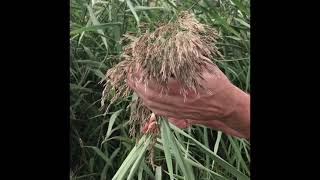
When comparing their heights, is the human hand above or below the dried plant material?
below

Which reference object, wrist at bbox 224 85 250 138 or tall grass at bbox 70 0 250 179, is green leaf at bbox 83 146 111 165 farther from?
wrist at bbox 224 85 250 138

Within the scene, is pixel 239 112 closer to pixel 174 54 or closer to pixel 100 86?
pixel 174 54

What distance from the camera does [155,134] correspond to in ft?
2.72

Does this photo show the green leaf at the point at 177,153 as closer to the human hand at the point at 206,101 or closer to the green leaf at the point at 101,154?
the human hand at the point at 206,101

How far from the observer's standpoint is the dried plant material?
0.68 meters

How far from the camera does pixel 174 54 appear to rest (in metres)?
0.68

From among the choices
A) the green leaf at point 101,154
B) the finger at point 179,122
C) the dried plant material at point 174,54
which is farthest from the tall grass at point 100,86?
the dried plant material at point 174,54

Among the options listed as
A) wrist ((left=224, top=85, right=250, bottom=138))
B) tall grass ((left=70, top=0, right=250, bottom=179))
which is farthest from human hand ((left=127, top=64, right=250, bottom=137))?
tall grass ((left=70, top=0, right=250, bottom=179))

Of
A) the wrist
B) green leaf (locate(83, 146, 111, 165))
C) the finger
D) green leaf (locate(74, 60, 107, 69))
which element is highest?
green leaf (locate(74, 60, 107, 69))

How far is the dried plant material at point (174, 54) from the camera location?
26.9 inches
